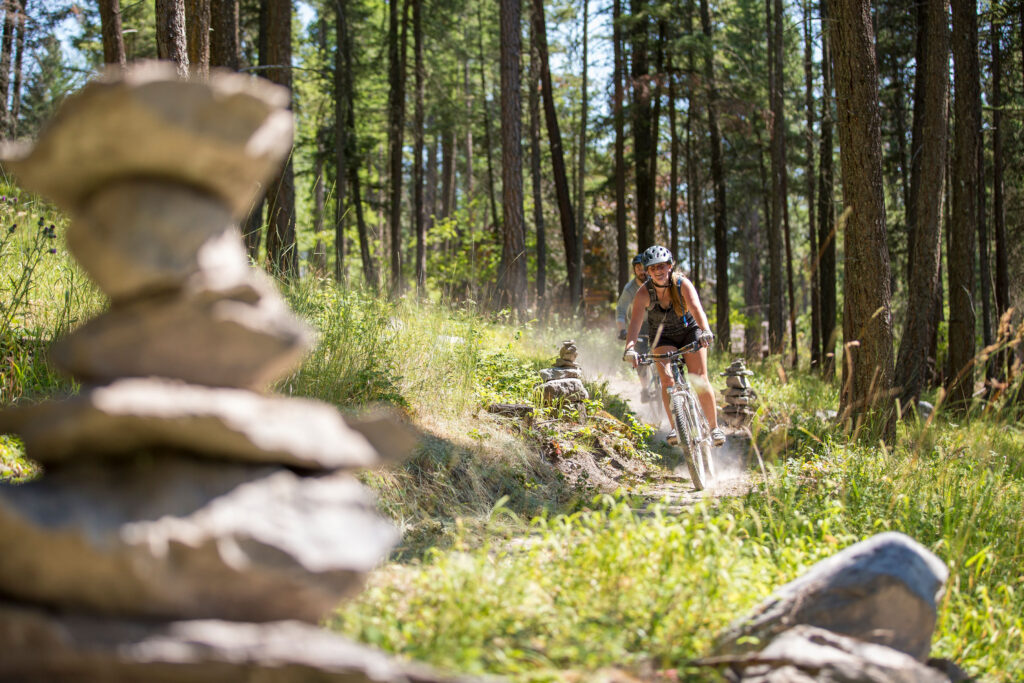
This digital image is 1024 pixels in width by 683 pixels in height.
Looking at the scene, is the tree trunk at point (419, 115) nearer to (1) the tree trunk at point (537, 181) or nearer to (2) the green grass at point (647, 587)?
(1) the tree trunk at point (537, 181)

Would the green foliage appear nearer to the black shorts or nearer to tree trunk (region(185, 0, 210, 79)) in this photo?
tree trunk (region(185, 0, 210, 79))

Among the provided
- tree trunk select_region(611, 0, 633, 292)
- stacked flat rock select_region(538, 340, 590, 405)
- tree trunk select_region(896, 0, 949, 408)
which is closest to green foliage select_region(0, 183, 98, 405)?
stacked flat rock select_region(538, 340, 590, 405)

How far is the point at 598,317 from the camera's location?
25859mm

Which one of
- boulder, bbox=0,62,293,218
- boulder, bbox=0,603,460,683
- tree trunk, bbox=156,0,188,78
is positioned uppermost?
tree trunk, bbox=156,0,188,78

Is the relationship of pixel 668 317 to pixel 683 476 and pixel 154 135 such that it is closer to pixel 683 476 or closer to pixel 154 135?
pixel 683 476

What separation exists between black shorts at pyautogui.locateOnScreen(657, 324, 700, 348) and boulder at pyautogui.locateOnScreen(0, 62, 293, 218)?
224 inches

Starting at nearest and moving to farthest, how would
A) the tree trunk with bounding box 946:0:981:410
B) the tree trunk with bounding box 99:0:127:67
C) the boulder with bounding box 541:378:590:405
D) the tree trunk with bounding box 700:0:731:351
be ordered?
the boulder with bounding box 541:378:590:405, the tree trunk with bounding box 99:0:127:67, the tree trunk with bounding box 946:0:981:410, the tree trunk with bounding box 700:0:731:351

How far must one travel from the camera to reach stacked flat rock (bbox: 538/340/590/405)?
8.76 m

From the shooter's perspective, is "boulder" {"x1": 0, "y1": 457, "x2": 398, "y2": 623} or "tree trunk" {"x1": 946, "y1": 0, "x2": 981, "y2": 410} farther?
"tree trunk" {"x1": 946, "y1": 0, "x2": 981, "y2": 410}

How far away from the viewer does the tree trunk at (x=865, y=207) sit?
7.95 meters

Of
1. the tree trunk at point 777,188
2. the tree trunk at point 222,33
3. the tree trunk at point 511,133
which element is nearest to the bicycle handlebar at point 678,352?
the tree trunk at point 511,133

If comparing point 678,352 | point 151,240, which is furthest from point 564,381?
point 151,240

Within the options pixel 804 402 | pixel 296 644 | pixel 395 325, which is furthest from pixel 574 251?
pixel 296 644

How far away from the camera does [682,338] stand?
7.83 m
